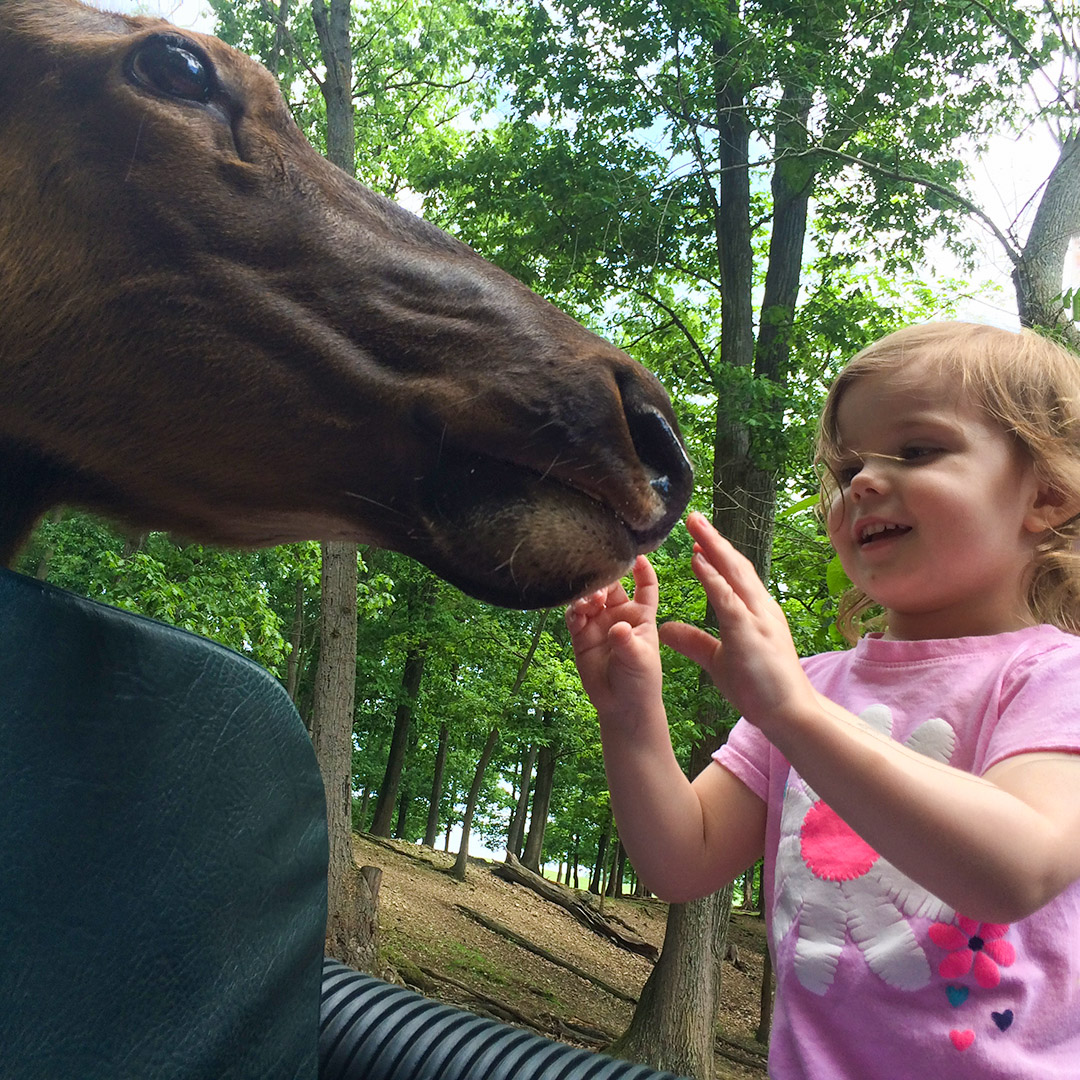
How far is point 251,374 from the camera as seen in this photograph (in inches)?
43.3

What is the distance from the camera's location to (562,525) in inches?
41.5

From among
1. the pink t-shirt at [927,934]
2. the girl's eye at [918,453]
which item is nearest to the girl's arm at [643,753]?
the pink t-shirt at [927,934]

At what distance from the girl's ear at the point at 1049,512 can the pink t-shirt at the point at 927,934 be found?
0.15 metres

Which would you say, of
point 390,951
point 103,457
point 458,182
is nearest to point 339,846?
point 390,951

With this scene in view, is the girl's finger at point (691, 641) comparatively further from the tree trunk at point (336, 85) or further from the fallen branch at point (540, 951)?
the fallen branch at point (540, 951)

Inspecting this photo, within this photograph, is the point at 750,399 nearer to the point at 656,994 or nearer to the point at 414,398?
the point at 656,994

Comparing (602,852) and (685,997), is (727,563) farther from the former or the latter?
(602,852)

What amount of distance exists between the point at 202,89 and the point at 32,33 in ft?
0.64

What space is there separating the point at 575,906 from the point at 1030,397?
39.0ft

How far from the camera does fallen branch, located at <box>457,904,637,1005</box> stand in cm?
954

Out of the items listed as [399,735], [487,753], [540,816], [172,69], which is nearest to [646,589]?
[172,69]

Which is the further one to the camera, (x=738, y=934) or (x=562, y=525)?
(x=738, y=934)

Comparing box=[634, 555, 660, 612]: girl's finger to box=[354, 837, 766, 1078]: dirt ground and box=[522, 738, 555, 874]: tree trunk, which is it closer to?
box=[354, 837, 766, 1078]: dirt ground

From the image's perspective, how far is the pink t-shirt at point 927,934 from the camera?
115 centimetres
